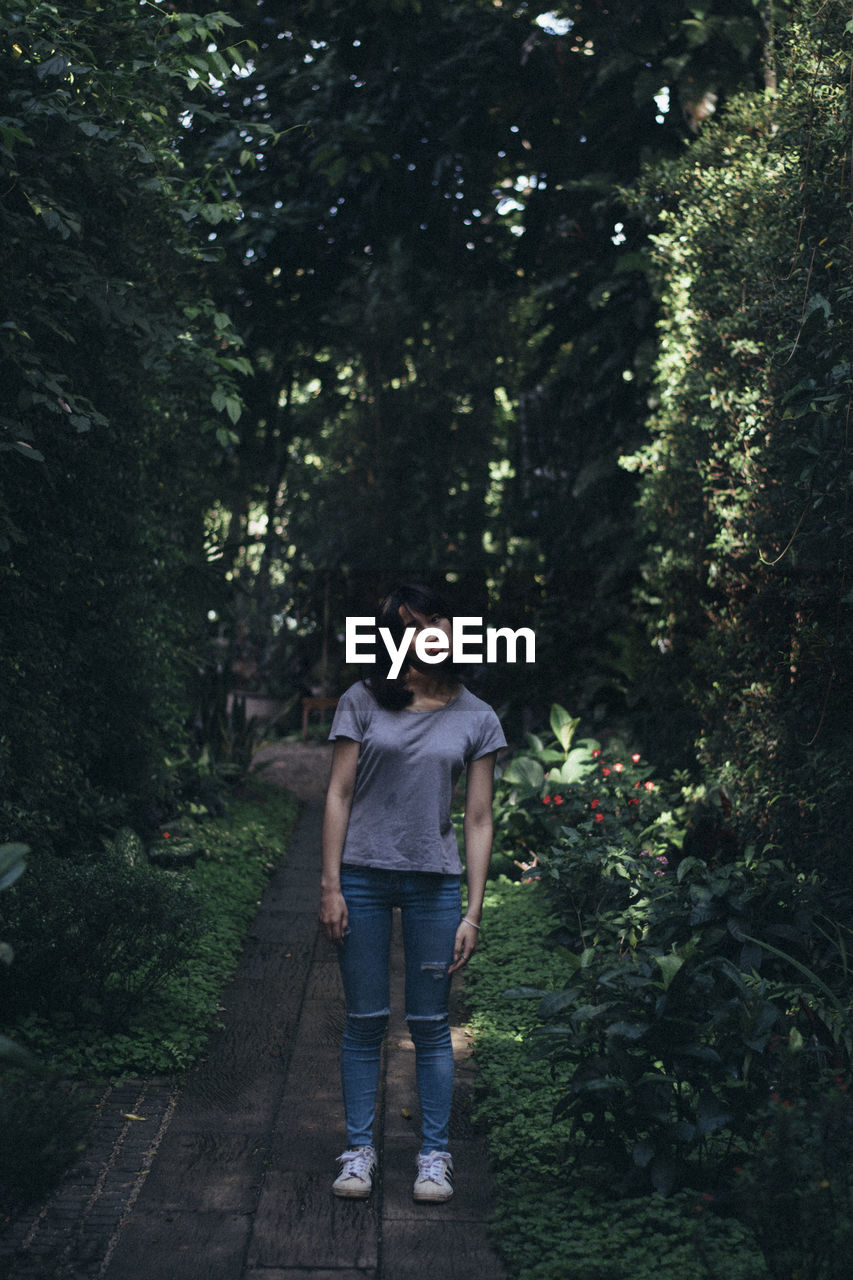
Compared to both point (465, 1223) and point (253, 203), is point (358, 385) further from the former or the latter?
point (465, 1223)

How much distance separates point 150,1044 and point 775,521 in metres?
3.46

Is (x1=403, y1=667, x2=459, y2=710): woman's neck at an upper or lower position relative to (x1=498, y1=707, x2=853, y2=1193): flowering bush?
upper

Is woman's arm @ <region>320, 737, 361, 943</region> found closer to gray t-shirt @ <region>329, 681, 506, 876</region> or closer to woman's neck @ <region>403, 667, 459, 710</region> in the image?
gray t-shirt @ <region>329, 681, 506, 876</region>

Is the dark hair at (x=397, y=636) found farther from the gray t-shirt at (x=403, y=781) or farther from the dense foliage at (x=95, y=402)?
the dense foliage at (x=95, y=402)

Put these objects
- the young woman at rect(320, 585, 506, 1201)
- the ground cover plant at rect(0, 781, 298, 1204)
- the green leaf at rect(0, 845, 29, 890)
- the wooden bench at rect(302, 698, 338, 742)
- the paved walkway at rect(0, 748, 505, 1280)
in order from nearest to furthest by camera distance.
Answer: the green leaf at rect(0, 845, 29, 890) → the paved walkway at rect(0, 748, 505, 1280) → the young woman at rect(320, 585, 506, 1201) → the ground cover plant at rect(0, 781, 298, 1204) → the wooden bench at rect(302, 698, 338, 742)

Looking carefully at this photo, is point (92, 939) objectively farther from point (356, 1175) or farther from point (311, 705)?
point (311, 705)

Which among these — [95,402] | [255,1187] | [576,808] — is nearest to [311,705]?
[576,808]

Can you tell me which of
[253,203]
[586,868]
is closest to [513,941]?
[586,868]

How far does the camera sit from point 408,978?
131 inches

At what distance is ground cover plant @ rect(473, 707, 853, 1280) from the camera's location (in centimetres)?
259

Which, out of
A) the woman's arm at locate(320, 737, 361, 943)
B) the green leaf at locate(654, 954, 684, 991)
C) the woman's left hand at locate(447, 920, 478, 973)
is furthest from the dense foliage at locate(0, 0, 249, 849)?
the green leaf at locate(654, 954, 684, 991)

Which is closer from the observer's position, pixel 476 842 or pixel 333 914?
pixel 333 914

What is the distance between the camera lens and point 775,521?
516cm

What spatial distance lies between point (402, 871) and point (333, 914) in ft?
0.75
